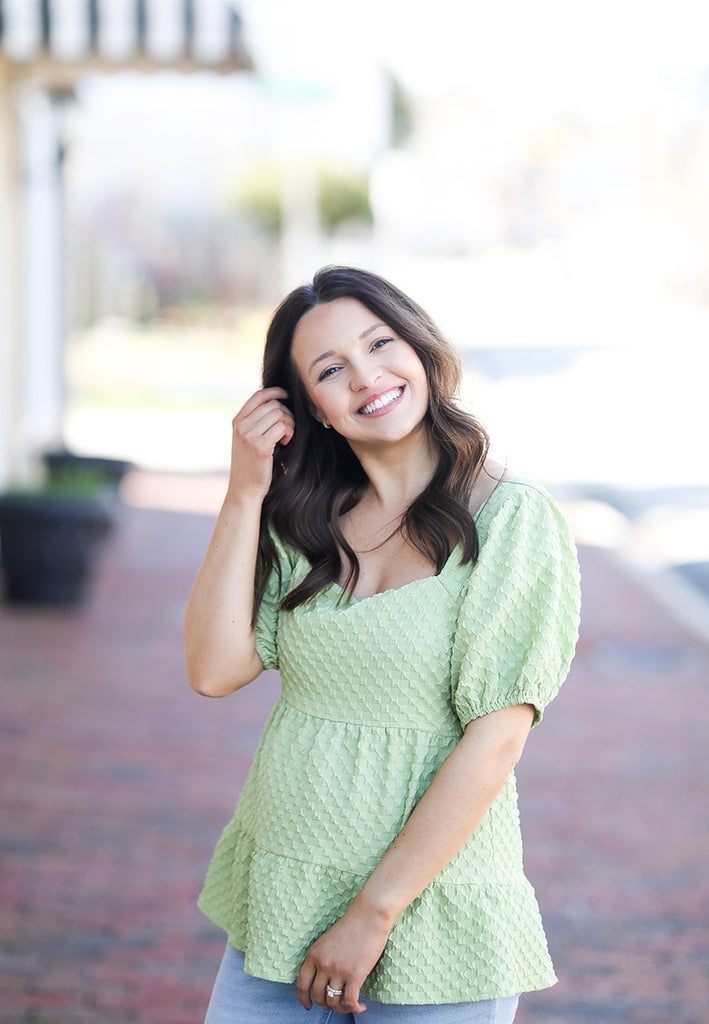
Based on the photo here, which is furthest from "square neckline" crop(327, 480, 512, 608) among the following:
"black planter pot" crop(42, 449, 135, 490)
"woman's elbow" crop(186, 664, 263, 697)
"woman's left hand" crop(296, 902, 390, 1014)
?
"black planter pot" crop(42, 449, 135, 490)

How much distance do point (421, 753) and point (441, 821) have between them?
133 millimetres

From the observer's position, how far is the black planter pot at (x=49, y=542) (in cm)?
825

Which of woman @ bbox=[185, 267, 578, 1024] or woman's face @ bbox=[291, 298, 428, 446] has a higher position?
woman's face @ bbox=[291, 298, 428, 446]

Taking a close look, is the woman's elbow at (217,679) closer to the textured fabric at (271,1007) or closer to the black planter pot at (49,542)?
the textured fabric at (271,1007)

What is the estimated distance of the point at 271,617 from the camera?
7.43 ft

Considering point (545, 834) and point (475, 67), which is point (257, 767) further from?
point (475, 67)

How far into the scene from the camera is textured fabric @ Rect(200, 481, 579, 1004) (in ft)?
6.41

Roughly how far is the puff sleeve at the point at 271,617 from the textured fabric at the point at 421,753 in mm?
185

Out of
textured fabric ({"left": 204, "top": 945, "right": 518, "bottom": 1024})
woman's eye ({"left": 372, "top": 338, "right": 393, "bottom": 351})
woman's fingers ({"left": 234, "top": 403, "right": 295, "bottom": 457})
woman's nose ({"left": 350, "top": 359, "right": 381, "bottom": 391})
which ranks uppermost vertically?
woman's eye ({"left": 372, "top": 338, "right": 393, "bottom": 351})

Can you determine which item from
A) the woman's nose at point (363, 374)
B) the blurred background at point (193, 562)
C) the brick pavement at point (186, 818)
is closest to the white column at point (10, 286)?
the blurred background at point (193, 562)

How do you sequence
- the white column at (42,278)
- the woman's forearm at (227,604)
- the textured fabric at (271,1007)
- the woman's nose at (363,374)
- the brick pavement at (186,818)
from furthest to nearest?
the white column at (42,278)
the brick pavement at (186,818)
the woman's forearm at (227,604)
the woman's nose at (363,374)
the textured fabric at (271,1007)

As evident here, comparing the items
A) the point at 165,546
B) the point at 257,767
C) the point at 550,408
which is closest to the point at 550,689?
the point at 257,767

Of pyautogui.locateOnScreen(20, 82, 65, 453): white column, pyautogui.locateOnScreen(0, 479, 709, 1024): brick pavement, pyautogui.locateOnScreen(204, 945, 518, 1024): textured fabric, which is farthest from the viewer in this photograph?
pyautogui.locateOnScreen(20, 82, 65, 453): white column

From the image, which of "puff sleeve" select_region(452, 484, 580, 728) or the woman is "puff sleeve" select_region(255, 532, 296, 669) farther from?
"puff sleeve" select_region(452, 484, 580, 728)
